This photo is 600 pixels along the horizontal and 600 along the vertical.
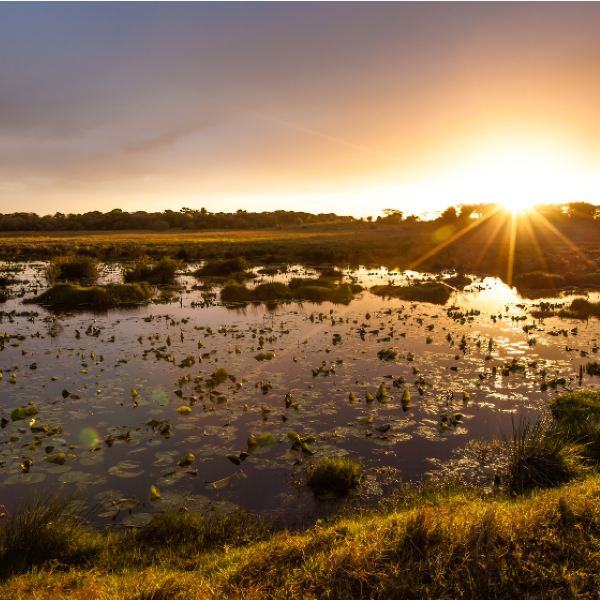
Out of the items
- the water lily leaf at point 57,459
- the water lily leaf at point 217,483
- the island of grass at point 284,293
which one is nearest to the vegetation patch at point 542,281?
the island of grass at point 284,293

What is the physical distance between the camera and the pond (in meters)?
7.40

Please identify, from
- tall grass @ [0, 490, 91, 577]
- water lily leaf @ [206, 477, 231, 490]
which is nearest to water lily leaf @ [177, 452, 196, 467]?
water lily leaf @ [206, 477, 231, 490]

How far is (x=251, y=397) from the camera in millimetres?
10898

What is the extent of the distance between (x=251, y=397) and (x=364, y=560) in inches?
275

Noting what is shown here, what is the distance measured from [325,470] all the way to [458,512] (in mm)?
2611

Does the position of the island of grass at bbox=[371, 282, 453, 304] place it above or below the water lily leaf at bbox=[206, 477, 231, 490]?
above

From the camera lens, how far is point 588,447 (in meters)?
7.95

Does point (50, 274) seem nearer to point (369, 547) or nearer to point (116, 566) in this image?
point (116, 566)

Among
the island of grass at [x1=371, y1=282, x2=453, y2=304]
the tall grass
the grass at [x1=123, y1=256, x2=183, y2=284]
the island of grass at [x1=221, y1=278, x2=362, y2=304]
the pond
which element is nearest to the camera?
the tall grass

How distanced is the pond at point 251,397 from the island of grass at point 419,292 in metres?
5.29

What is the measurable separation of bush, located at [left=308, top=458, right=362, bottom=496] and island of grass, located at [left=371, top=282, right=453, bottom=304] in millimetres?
19317

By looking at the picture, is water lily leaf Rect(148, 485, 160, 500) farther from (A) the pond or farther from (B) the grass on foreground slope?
(B) the grass on foreground slope

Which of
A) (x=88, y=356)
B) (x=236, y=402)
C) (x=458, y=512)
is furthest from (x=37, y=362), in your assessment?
(x=458, y=512)

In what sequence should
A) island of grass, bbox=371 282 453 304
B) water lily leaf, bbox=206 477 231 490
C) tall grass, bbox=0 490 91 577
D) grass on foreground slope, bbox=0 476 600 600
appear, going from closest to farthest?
1. grass on foreground slope, bbox=0 476 600 600
2. tall grass, bbox=0 490 91 577
3. water lily leaf, bbox=206 477 231 490
4. island of grass, bbox=371 282 453 304
